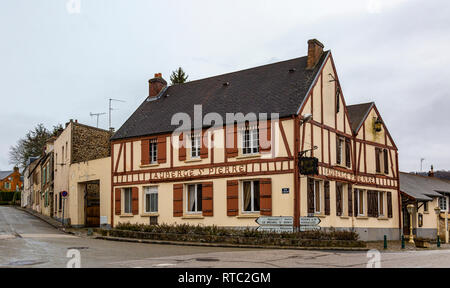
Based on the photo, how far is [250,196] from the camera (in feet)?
75.5

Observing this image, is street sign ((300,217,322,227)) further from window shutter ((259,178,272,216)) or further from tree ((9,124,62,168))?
tree ((9,124,62,168))

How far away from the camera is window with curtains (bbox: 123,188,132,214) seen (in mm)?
28016

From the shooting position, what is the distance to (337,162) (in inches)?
995

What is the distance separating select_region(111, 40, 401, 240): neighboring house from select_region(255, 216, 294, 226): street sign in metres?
0.22

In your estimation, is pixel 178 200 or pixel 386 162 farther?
pixel 386 162

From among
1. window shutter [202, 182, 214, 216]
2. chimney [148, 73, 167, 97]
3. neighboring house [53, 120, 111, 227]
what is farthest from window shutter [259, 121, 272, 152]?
neighboring house [53, 120, 111, 227]

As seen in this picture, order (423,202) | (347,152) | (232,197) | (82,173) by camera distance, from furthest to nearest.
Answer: (423,202) → (82,173) → (347,152) → (232,197)

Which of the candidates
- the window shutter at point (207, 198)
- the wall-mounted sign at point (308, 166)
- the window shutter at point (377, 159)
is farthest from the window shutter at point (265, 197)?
the window shutter at point (377, 159)

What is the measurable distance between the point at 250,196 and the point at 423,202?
1504 cm

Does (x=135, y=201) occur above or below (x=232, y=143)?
below

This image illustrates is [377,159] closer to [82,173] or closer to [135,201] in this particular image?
[135,201]

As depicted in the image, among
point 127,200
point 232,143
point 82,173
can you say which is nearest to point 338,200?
point 232,143

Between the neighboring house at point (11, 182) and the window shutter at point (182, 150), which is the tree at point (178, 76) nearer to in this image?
the window shutter at point (182, 150)

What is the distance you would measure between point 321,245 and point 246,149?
6074 millimetres
